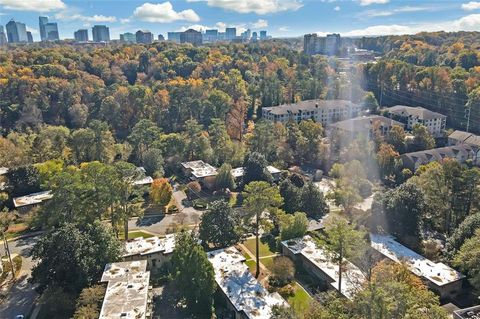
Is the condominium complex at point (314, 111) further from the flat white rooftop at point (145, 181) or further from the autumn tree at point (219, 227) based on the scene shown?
the autumn tree at point (219, 227)

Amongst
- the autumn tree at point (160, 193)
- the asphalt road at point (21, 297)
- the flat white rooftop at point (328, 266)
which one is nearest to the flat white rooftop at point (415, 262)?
the flat white rooftop at point (328, 266)

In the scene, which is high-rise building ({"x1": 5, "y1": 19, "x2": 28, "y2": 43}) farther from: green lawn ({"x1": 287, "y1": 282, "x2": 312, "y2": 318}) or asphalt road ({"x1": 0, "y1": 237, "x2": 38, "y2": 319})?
green lawn ({"x1": 287, "y1": 282, "x2": 312, "y2": 318})

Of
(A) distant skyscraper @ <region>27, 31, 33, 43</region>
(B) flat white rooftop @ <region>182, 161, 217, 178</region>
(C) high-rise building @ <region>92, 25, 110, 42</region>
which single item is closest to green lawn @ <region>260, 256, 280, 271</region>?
(B) flat white rooftop @ <region>182, 161, 217, 178</region>

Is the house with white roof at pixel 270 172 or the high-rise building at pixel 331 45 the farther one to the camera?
the high-rise building at pixel 331 45

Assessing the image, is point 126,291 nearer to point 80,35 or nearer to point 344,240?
point 344,240

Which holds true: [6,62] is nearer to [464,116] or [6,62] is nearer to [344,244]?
[344,244]

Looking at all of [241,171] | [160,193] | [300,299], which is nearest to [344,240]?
[300,299]
